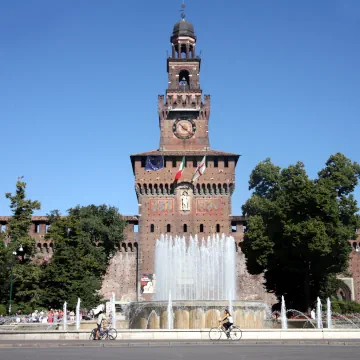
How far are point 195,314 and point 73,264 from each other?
2138 centimetres

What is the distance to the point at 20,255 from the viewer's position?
41156 mm

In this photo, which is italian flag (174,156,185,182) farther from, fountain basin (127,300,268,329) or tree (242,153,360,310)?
fountain basin (127,300,268,329)

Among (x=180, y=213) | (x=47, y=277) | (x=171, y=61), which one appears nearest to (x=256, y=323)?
(x=47, y=277)

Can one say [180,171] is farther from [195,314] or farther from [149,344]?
[149,344]

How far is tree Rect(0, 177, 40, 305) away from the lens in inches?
1513

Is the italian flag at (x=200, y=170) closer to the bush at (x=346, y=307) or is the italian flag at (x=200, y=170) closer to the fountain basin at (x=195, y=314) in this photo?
the bush at (x=346, y=307)

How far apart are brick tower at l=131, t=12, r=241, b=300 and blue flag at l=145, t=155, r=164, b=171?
266 millimetres

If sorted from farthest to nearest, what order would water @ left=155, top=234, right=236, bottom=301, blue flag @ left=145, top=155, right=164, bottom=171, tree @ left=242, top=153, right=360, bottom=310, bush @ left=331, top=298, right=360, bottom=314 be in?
blue flag @ left=145, top=155, right=164, bottom=171 → bush @ left=331, top=298, right=360, bottom=314 → tree @ left=242, top=153, right=360, bottom=310 → water @ left=155, top=234, right=236, bottom=301

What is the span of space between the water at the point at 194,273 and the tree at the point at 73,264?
9.31m

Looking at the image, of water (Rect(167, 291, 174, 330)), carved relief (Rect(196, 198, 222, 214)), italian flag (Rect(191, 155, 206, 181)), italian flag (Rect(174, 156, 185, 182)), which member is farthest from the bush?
water (Rect(167, 291, 174, 330))

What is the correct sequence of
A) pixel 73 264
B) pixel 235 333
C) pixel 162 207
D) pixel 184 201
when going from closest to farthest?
pixel 235 333, pixel 73 264, pixel 162 207, pixel 184 201

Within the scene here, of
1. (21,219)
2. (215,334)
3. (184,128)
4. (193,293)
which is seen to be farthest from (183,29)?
(215,334)

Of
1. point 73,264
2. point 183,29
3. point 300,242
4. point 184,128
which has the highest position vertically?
point 183,29

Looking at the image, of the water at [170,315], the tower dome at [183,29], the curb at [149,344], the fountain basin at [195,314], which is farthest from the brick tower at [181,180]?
the curb at [149,344]
